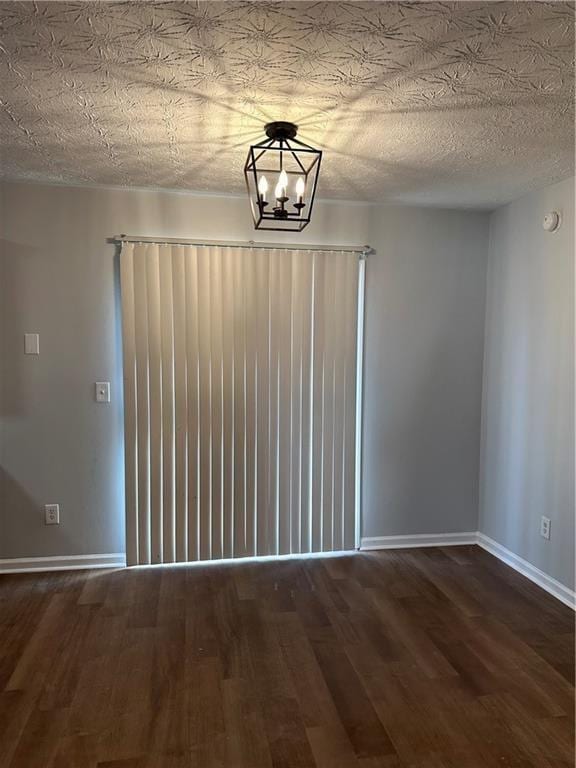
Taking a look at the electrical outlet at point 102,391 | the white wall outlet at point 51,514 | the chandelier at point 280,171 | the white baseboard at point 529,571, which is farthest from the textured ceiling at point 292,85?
the white baseboard at point 529,571

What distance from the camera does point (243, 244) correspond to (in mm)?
3232

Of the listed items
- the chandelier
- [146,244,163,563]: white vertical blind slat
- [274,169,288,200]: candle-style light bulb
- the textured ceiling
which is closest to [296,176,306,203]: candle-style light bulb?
the chandelier

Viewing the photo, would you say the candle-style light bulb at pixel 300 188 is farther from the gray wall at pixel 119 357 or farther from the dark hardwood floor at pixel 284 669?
the dark hardwood floor at pixel 284 669

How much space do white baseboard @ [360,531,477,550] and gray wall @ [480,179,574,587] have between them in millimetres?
145

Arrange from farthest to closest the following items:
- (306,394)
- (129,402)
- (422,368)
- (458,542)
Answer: (458,542) < (422,368) < (306,394) < (129,402)

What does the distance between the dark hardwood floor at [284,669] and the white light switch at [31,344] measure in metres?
1.35

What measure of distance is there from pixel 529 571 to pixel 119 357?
9.29 ft

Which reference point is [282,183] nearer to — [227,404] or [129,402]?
[227,404]

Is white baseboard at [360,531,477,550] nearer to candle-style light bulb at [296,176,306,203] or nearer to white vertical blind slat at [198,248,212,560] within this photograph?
white vertical blind slat at [198,248,212,560]

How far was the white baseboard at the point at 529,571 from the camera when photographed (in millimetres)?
2855

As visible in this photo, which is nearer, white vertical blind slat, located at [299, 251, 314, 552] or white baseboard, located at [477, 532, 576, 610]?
white baseboard, located at [477, 532, 576, 610]

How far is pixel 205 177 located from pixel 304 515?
217 centimetres

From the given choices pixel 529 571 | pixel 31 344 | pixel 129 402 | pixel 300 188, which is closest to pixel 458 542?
pixel 529 571

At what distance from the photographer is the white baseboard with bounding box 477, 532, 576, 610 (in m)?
2.86
